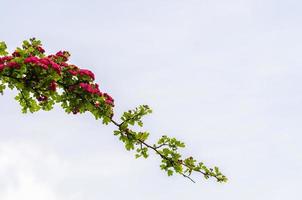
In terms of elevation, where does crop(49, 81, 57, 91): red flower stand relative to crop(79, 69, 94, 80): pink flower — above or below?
below

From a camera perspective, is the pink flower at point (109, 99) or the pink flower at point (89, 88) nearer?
the pink flower at point (89, 88)

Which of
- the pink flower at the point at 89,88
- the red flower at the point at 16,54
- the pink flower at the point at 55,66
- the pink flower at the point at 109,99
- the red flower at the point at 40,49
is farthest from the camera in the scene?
the red flower at the point at 40,49

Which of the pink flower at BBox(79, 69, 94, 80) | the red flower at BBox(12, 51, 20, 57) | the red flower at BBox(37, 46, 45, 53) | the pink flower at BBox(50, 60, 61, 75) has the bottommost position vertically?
the pink flower at BBox(50, 60, 61, 75)

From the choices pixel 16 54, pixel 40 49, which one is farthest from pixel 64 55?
pixel 16 54

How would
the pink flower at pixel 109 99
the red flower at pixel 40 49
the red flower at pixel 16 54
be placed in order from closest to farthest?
the red flower at pixel 16 54 < the pink flower at pixel 109 99 < the red flower at pixel 40 49

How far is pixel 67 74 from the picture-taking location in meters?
12.4

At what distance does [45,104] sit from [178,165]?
3982 mm

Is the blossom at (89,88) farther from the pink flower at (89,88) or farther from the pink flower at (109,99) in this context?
the pink flower at (109,99)

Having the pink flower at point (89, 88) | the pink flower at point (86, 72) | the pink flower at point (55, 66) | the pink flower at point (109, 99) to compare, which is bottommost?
the pink flower at point (55, 66)

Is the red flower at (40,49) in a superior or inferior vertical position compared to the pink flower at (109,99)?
superior

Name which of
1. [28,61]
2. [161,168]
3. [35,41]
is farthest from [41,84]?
[161,168]

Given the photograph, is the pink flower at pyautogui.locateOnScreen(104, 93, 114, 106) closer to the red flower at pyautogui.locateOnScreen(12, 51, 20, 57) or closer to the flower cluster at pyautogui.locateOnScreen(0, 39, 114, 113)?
the flower cluster at pyautogui.locateOnScreen(0, 39, 114, 113)

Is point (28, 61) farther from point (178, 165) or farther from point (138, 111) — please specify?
point (178, 165)

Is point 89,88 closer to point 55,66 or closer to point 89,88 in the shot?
point 89,88
